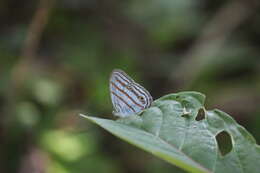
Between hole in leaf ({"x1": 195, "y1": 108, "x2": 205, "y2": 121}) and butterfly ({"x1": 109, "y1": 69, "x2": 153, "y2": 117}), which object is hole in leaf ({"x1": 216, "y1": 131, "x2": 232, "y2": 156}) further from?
hole in leaf ({"x1": 195, "y1": 108, "x2": 205, "y2": 121})

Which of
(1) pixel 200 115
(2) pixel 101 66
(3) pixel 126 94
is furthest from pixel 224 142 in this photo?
(1) pixel 200 115

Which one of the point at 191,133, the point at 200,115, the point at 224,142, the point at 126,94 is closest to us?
the point at 191,133

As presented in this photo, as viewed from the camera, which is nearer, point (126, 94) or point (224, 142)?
point (126, 94)

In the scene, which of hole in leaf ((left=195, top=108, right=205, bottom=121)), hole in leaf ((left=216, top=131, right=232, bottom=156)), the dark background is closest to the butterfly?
hole in leaf ((left=195, top=108, right=205, bottom=121))

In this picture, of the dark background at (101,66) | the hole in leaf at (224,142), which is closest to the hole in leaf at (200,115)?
the dark background at (101,66)

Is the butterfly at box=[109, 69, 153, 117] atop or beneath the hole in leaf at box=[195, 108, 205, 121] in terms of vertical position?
beneath

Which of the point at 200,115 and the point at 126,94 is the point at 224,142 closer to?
the point at 126,94

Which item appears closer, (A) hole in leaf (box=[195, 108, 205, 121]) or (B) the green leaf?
(B) the green leaf

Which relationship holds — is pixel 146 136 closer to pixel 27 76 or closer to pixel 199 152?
pixel 199 152
